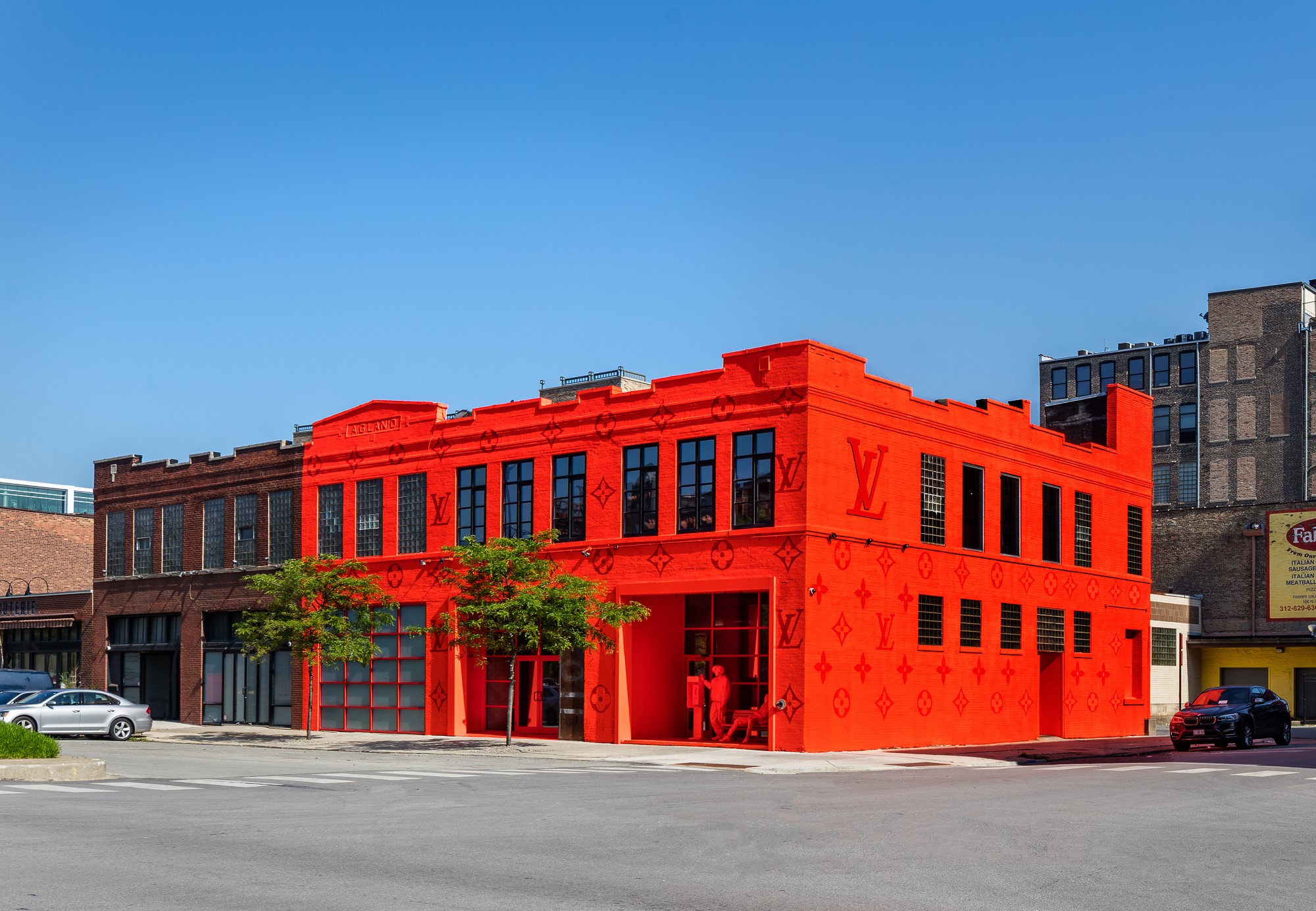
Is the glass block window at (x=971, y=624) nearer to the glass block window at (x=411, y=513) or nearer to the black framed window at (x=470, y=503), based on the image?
the black framed window at (x=470, y=503)

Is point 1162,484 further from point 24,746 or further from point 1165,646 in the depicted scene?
point 24,746

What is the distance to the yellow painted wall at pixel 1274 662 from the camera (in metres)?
61.0

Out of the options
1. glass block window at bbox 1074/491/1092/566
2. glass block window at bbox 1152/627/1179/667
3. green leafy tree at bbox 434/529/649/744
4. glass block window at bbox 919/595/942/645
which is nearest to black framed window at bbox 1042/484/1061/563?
glass block window at bbox 1074/491/1092/566

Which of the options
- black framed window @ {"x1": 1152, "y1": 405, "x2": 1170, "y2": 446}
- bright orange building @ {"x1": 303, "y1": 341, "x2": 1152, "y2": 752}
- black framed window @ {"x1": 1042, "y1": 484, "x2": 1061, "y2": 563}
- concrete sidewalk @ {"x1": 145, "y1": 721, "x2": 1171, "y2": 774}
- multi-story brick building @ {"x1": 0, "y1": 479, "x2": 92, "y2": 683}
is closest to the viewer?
concrete sidewalk @ {"x1": 145, "y1": 721, "x2": 1171, "y2": 774}

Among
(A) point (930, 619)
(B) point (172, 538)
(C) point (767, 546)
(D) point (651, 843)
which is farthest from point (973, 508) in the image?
(B) point (172, 538)

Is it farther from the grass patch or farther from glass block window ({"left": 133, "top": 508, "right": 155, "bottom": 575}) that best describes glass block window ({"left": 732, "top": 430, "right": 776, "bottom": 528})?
glass block window ({"left": 133, "top": 508, "right": 155, "bottom": 575})

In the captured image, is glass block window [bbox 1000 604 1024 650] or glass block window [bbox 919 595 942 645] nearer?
glass block window [bbox 919 595 942 645]

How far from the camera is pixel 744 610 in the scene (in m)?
36.2

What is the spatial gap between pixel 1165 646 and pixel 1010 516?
18451 millimetres

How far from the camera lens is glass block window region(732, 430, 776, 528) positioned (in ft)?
114

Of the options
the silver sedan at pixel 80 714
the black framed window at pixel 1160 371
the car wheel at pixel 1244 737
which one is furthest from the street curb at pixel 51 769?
the black framed window at pixel 1160 371

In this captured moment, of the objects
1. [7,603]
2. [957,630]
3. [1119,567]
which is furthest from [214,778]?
[7,603]

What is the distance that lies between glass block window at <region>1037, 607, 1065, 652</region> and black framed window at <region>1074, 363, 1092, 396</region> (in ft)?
188

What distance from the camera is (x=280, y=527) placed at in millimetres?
47500
